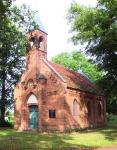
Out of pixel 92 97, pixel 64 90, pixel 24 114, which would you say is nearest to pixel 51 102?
pixel 64 90

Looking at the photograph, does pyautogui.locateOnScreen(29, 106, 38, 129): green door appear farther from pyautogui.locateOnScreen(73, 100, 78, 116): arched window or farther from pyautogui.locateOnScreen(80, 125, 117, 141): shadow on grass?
pyautogui.locateOnScreen(80, 125, 117, 141): shadow on grass

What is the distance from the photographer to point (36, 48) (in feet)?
124

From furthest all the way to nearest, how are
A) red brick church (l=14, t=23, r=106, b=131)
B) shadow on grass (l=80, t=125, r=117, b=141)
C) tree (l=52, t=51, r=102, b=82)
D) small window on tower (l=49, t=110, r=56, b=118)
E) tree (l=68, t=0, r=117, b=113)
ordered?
tree (l=52, t=51, r=102, b=82) → small window on tower (l=49, t=110, r=56, b=118) → red brick church (l=14, t=23, r=106, b=131) → tree (l=68, t=0, r=117, b=113) → shadow on grass (l=80, t=125, r=117, b=141)

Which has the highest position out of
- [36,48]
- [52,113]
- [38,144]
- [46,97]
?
[36,48]

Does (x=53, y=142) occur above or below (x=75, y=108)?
below

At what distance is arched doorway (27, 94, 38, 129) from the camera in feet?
121

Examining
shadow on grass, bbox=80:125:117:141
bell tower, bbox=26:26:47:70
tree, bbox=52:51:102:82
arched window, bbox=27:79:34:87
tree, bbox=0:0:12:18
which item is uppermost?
tree, bbox=52:51:102:82

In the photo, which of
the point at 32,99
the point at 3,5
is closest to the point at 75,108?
the point at 32,99

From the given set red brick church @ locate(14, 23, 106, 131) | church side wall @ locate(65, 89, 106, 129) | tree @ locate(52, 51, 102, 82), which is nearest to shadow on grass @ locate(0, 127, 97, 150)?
red brick church @ locate(14, 23, 106, 131)

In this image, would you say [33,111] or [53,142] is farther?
[33,111]

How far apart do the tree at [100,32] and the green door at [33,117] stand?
937cm

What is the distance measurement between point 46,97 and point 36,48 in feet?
21.0

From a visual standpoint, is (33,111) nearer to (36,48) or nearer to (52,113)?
(52,113)

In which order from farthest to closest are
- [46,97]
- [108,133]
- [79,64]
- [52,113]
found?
[79,64], [46,97], [52,113], [108,133]
